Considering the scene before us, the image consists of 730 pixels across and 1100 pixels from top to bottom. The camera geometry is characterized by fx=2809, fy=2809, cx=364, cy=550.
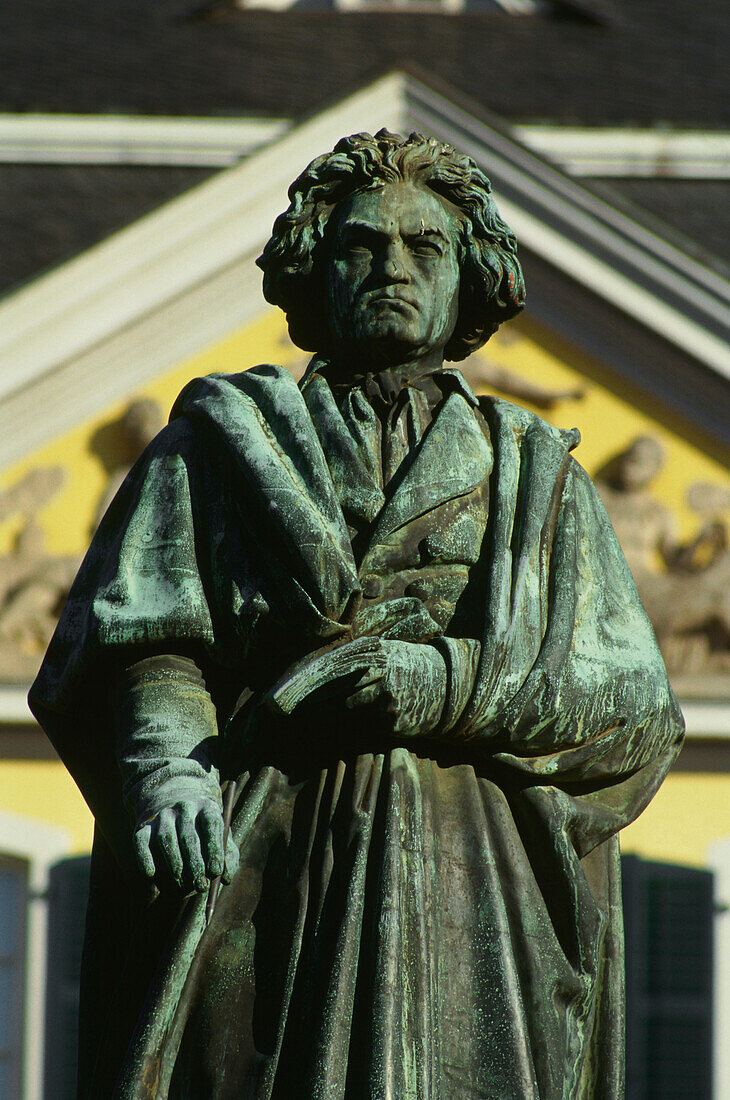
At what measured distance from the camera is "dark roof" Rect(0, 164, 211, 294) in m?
17.3

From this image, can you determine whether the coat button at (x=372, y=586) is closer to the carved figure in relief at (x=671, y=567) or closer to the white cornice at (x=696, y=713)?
the carved figure in relief at (x=671, y=567)

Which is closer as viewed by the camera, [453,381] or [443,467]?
[443,467]

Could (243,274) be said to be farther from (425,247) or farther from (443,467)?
(443,467)

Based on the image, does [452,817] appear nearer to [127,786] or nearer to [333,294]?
[127,786]

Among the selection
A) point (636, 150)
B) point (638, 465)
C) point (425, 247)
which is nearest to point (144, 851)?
point (425, 247)

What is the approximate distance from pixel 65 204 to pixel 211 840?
48.1ft

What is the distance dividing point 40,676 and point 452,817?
61 centimetres

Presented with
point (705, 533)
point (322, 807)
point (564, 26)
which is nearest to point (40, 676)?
point (322, 807)

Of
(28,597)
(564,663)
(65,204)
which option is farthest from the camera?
(65,204)

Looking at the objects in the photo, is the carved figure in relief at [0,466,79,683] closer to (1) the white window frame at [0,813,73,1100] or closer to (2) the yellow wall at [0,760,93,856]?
(2) the yellow wall at [0,760,93,856]

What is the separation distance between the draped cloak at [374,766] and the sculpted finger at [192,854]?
0.13 metres

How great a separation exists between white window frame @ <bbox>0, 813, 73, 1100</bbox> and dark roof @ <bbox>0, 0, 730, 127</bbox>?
16.0 feet

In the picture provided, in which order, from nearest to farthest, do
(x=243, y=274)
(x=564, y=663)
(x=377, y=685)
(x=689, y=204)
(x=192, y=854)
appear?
(x=192, y=854)
(x=377, y=685)
(x=564, y=663)
(x=243, y=274)
(x=689, y=204)

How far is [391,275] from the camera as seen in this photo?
12.7 feet
